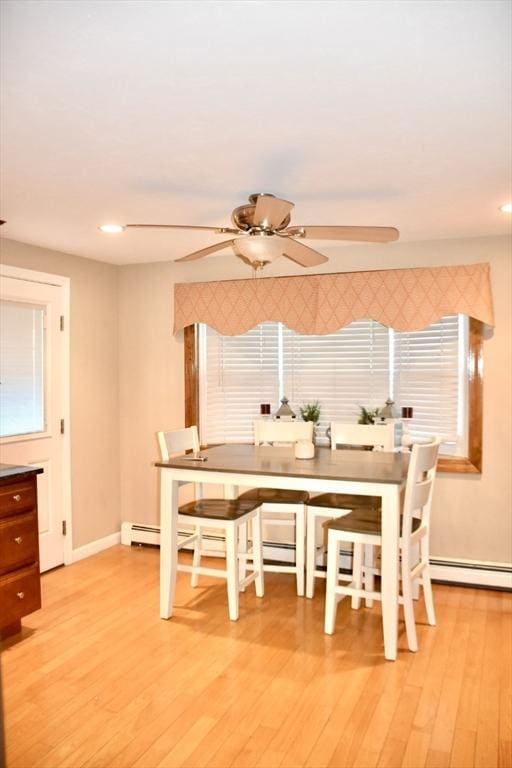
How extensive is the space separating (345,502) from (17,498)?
189 centimetres

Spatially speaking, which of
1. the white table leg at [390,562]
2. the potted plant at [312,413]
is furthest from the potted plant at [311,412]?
the white table leg at [390,562]

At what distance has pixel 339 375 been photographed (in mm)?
4434

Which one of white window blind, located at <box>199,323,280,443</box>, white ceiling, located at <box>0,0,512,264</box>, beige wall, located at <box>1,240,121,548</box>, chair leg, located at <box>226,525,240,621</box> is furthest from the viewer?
white window blind, located at <box>199,323,280,443</box>

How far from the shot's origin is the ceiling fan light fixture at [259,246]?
8.64ft

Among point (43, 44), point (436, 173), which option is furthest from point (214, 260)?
point (43, 44)

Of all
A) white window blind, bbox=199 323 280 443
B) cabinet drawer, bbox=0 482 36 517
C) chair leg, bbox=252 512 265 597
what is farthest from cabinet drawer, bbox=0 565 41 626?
white window blind, bbox=199 323 280 443

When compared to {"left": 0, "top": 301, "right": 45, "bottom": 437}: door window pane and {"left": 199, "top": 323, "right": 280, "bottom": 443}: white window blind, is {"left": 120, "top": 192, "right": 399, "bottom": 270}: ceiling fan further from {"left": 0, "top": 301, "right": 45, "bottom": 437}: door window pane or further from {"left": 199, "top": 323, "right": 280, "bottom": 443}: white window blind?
{"left": 199, "top": 323, "right": 280, "bottom": 443}: white window blind

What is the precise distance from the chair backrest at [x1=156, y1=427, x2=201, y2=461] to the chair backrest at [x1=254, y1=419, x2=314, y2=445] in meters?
0.46

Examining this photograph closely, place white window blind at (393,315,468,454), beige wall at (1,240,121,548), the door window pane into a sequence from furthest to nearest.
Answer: beige wall at (1,240,121,548)
white window blind at (393,315,468,454)
the door window pane

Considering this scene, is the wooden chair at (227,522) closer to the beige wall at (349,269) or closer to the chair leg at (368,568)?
the chair leg at (368,568)

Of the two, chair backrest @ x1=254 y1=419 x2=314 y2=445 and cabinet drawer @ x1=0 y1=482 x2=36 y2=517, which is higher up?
chair backrest @ x1=254 y1=419 x2=314 y2=445

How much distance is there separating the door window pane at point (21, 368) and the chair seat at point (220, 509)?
1.31m

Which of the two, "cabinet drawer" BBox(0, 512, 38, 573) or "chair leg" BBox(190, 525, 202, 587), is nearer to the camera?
"cabinet drawer" BBox(0, 512, 38, 573)

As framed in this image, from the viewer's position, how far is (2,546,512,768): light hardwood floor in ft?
7.47
